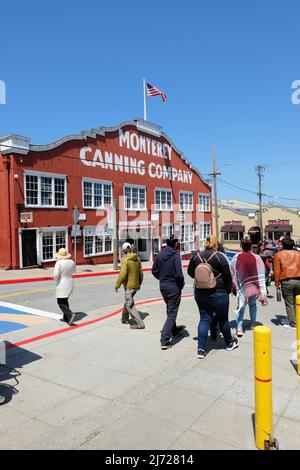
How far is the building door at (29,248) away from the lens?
20156 millimetres

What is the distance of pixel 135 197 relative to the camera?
94.4 feet

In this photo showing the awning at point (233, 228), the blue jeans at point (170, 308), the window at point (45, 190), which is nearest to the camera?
the blue jeans at point (170, 308)

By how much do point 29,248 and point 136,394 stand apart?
57.0 feet

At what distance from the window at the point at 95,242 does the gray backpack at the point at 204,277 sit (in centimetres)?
1910

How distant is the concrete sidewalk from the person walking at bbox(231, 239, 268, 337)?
0.51 meters

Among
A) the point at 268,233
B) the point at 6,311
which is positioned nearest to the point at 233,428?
the point at 6,311

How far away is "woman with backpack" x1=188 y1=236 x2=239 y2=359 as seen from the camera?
5383 mm

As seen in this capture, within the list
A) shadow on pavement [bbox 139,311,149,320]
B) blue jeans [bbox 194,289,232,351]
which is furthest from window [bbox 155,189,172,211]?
blue jeans [bbox 194,289,232,351]

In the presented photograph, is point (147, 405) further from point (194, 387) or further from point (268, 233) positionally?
point (268, 233)

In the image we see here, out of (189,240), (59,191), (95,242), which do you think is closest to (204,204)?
(189,240)

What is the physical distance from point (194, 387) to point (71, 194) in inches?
780

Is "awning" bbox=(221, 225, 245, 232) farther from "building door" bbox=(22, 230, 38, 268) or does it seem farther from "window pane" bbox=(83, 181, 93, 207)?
"building door" bbox=(22, 230, 38, 268)

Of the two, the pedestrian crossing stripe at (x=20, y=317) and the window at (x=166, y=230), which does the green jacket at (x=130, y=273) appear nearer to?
the pedestrian crossing stripe at (x=20, y=317)

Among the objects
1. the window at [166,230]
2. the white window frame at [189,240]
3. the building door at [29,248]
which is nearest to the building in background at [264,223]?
the white window frame at [189,240]
